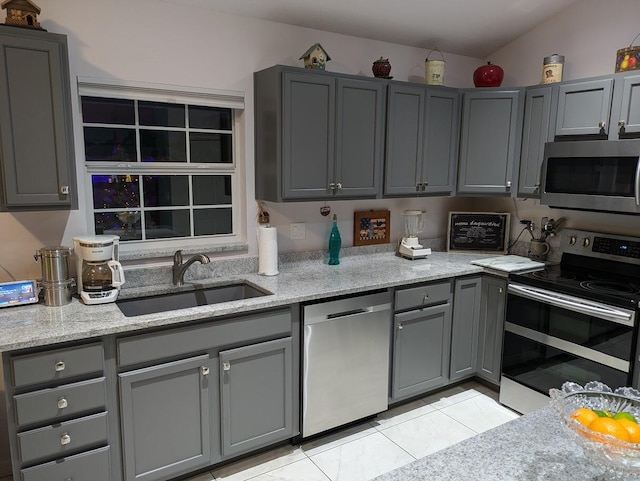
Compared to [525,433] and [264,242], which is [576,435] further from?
[264,242]

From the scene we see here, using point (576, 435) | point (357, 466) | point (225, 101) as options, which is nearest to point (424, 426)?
point (357, 466)

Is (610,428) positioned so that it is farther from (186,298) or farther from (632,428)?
(186,298)

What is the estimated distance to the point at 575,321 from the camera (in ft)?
8.97

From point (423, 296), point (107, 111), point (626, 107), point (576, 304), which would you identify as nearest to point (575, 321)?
point (576, 304)

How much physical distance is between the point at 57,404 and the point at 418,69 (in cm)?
318

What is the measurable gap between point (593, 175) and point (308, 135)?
5.74ft

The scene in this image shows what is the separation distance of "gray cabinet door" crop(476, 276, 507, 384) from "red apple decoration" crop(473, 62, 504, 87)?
1458 mm

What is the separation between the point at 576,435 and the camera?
104cm

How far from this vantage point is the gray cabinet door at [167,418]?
2.14m

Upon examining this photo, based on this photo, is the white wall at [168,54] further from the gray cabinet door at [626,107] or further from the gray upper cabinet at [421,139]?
the gray cabinet door at [626,107]

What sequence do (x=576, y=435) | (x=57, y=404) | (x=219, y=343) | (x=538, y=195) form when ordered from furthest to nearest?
1. (x=538, y=195)
2. (x=219, y=343)
3. (x=57, y=404)
4. (x=576, y=435)

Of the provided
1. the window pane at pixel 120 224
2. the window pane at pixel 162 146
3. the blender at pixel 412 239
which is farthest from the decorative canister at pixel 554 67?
the window pane at pixel 120 224

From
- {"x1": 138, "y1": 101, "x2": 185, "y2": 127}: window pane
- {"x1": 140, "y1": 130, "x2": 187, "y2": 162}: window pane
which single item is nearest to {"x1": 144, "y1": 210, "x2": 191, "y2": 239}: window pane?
{"x1": 140, "y1": 130, "x2": 187, "y2": 162}: window pane

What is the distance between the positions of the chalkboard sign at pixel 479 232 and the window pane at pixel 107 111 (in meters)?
2.48
